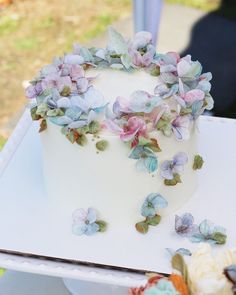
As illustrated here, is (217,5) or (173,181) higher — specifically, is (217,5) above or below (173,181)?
below

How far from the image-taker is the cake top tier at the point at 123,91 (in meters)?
Answer: 0.80

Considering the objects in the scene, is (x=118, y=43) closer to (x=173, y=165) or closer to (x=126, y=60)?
(x=126, y=60)

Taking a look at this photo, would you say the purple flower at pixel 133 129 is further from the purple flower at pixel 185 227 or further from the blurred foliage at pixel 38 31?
the blurred foliage at pixel 38 31

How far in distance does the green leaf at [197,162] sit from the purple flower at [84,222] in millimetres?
156

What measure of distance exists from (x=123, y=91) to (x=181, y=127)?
0.09m

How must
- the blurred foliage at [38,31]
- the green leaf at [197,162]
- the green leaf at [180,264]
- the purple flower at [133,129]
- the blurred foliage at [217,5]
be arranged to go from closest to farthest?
the green leaf at [180,264] < the purple flower at [133,129] < the green leaf at [197,162] < the blurred foliage at [38,31] < the blurred foliage at [217,5]

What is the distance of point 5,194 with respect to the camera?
0.91 metres

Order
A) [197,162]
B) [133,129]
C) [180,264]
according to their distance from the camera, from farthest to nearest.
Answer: [197,162], [133,129], [180,264]

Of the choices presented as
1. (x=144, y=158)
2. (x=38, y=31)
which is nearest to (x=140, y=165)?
(x=144, y=158)

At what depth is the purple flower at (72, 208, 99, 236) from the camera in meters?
0.84

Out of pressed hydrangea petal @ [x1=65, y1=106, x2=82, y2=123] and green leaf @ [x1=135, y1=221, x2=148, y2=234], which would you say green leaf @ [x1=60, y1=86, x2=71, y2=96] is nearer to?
pressed hydrangea petal @ [x1=65, y1=106, x2=82, y2=123]

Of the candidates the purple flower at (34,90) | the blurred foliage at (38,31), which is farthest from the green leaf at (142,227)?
the blurred foliage at (38,31)

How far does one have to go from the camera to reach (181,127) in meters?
0.82

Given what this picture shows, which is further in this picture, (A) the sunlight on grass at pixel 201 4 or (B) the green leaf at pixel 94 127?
(A) the sunlight on grass at pixel 201 4
